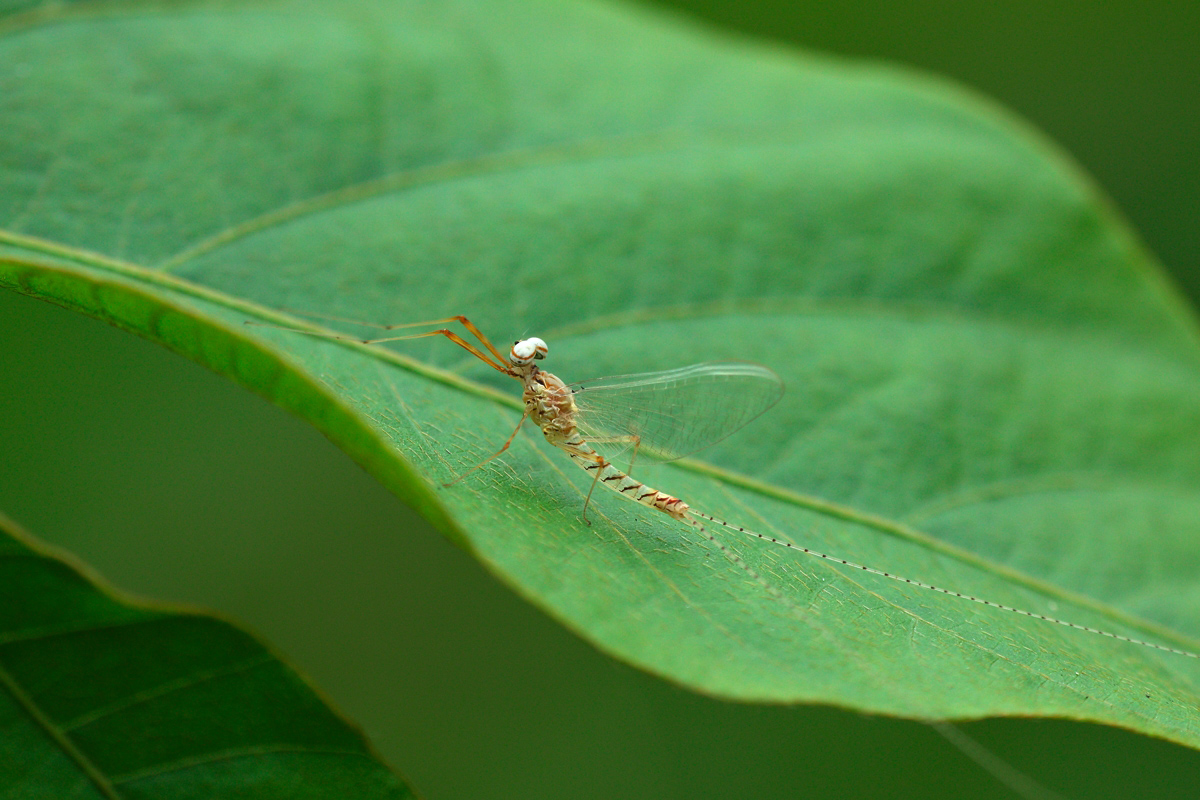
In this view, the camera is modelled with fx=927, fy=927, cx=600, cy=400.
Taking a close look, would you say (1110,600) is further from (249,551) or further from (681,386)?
(249,551)

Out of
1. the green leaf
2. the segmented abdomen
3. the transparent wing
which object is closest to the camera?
the green leaf

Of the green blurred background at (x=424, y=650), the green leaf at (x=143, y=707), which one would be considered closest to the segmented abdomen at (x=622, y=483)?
the green leaf at (x=143, y=707)

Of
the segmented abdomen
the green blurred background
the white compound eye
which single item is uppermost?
the white compound eye

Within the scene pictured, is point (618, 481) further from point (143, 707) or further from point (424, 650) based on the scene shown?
point (424, 650)

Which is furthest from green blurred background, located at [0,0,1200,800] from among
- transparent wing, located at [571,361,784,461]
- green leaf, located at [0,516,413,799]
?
green leaf, located at [0,516,413,799]

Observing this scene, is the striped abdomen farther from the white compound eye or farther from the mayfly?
the white compound eye

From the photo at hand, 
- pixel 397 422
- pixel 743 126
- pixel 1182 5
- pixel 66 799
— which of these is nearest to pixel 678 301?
pixel 743 126

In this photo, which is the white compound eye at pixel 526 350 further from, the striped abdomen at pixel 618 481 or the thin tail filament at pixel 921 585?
the thin tail filament at pixel 921 585
